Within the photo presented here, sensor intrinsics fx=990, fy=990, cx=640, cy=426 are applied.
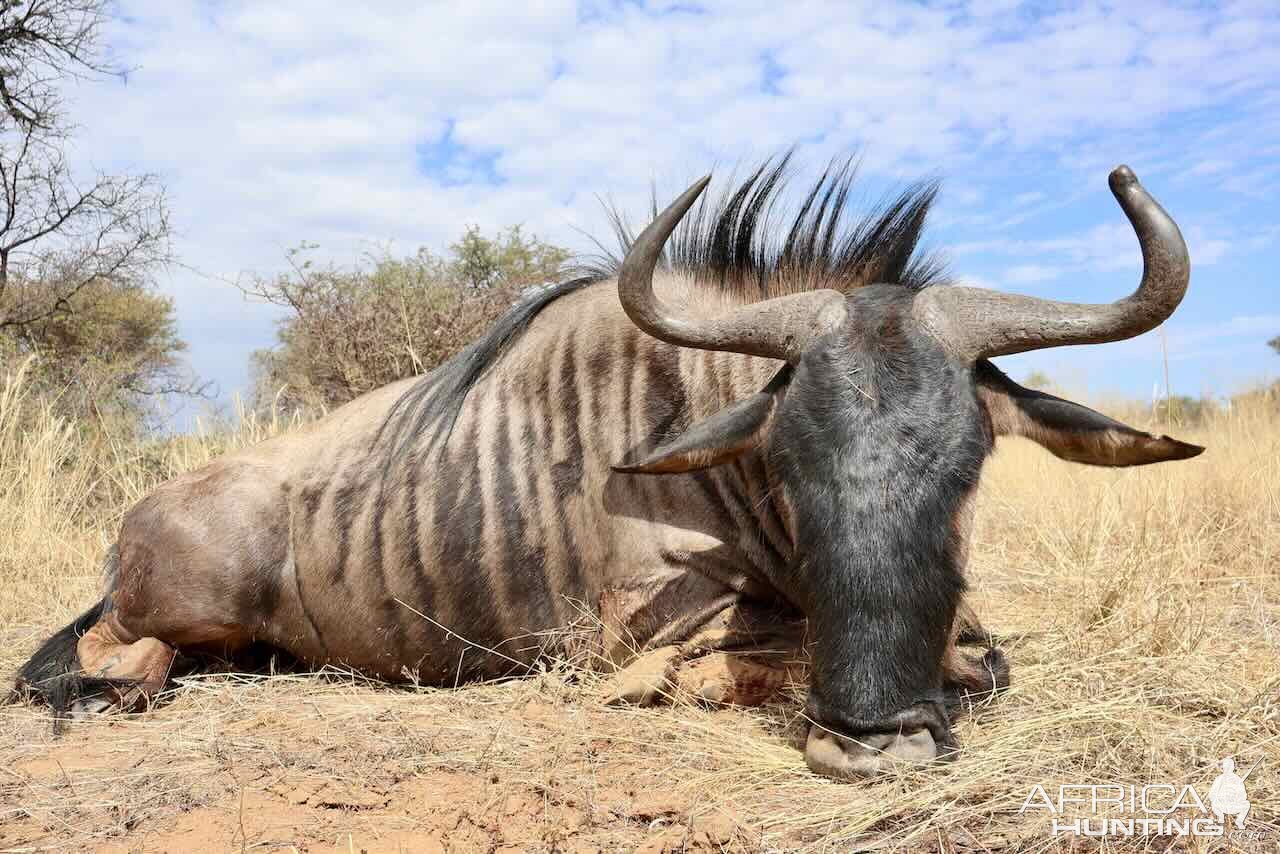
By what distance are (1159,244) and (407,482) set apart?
2894mm

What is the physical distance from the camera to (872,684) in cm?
261

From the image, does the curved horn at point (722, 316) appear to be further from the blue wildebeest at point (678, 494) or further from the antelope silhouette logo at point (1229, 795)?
the antelope silhouette logo at point (1229, 795)

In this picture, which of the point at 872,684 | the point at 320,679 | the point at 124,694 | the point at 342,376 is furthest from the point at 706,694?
the point at 342,376

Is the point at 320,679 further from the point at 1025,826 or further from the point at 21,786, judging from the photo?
the point at 1025,826

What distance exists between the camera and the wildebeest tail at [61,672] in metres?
3.89

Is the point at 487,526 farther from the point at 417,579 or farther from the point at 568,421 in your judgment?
the point at 568,421

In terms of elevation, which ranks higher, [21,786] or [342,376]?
[342,376]

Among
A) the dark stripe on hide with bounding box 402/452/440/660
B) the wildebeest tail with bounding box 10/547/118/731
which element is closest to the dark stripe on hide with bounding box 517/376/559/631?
the dark stripe on hide with bounding box 402/452/440/660

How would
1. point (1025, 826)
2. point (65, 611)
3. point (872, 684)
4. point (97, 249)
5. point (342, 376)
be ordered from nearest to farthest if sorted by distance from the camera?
point (1025, 826), point (872, 684), point (65, 611), point (342, 376), point (97, 249)

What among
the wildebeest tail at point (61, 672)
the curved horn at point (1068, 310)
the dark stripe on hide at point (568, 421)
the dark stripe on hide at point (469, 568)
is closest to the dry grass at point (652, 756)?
the wildebeest tail at point (61, 672)

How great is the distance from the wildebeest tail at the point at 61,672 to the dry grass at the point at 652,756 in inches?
5.1

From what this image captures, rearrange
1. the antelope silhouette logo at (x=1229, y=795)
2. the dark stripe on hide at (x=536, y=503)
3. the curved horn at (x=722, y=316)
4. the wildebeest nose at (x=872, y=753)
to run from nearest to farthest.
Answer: the antelope silhouette logo at (x=1229, y=795) < the wildebeest nose at (x=872, y=753) < the curved horn at (x=722, y=316) < the dark stripe on hide at (x=536, y=503)

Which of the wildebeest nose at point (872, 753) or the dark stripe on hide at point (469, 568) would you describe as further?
the dark stripe on hide at point (469, 568)

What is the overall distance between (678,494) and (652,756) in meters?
1.01
